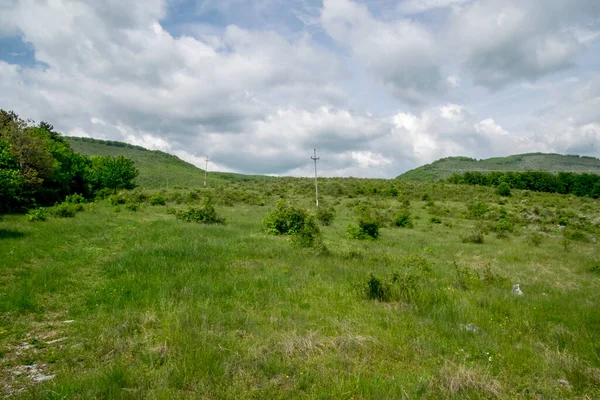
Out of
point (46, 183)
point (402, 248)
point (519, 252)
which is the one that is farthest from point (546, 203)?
point (46, 183)

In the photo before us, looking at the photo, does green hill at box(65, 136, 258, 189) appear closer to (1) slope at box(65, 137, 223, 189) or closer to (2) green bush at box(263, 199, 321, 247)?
(1) slope at box(65, 137, 223, 189)

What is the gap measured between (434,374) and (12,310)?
851 centimetres

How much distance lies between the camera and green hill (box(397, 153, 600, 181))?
125 m

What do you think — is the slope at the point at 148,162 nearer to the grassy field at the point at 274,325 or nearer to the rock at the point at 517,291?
the grassy field at the point at 274,325

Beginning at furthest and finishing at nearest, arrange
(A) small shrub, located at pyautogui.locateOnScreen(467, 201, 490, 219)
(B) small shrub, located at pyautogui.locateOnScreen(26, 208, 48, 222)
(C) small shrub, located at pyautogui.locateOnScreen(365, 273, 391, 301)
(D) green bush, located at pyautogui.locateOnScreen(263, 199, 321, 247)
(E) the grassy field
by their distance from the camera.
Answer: (A) small shrub, located at pyautogui.locateOnScreen(467, 201, 490, 219), (D) green bush, located at pyautogui.locateOnScreen(263, 199, 321, 247), (B) small shrub, located at pyautogui.locateOnScreen(26, 208, 48, 222), (C) small shrub, located at pyautogui.locateOnScreen(365, 273, 391, 301), (E) the grassy field

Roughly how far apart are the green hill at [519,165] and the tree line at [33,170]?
100650mm

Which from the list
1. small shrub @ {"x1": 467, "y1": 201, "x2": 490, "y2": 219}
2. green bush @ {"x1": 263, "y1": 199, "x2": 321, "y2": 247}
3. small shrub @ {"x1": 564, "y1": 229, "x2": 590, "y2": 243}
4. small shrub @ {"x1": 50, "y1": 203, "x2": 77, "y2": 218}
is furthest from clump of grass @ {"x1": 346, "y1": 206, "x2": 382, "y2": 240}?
small shrub @ {"x1": 467, "y1": 201, "x2": 490, "y2": 219}

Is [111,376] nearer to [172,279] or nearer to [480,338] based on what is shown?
[172,279]

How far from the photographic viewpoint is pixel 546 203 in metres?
49.1

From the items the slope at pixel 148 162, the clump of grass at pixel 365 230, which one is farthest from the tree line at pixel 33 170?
the slope at pixel 148 162

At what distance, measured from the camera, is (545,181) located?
2788 inches

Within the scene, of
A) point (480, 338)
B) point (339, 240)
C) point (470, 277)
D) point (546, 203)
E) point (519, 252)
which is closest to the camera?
point (480, 338)

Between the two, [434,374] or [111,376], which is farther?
[434,374]

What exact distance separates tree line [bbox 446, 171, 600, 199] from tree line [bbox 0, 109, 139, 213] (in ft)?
233
